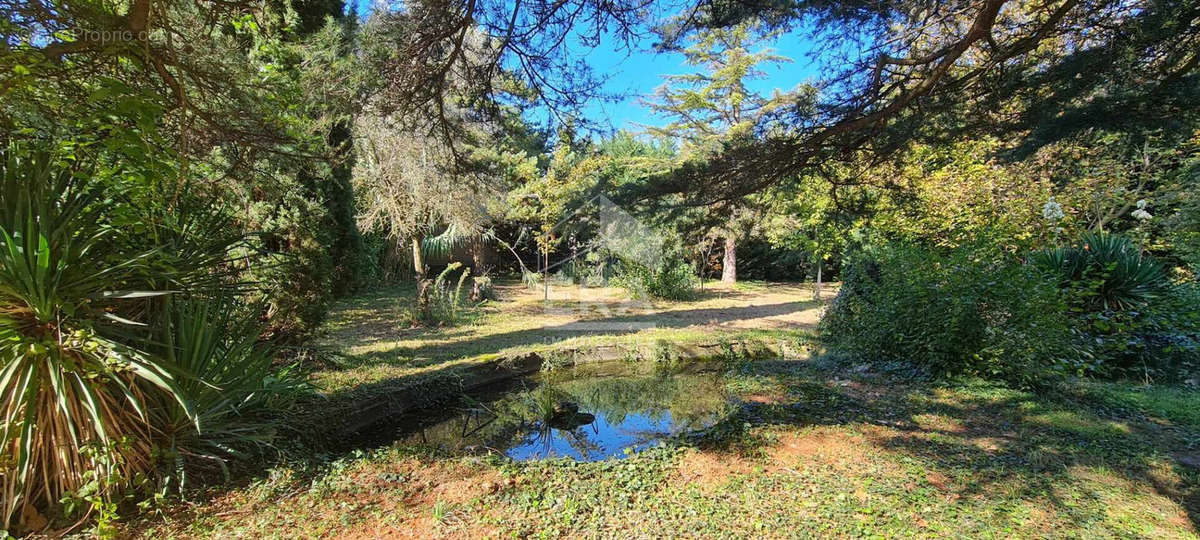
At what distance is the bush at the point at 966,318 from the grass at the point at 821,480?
30 cm

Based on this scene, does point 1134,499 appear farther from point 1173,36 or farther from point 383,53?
point 383,53

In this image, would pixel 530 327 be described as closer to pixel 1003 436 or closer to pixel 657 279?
pixel 657 279

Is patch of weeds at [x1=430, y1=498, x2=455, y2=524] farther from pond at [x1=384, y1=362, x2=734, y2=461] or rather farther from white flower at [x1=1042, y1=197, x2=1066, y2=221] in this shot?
white flower at [x1=1042, y1=197, x2=1066, y2=221]

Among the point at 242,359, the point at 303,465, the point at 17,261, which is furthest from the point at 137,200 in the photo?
the point at 303,465

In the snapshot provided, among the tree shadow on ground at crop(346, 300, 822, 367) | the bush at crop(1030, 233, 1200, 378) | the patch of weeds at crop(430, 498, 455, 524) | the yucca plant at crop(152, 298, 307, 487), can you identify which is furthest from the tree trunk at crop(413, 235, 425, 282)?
the bush at crop(1030, 233, 1200, 378)

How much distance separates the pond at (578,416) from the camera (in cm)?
377

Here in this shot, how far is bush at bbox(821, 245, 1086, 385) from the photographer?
431 cm

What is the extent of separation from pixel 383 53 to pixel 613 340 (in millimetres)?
4523

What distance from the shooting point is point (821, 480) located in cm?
287

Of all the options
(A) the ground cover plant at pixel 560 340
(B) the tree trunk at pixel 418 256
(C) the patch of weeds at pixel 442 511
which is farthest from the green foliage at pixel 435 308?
(C) the patch of weeds at pixel 442 511

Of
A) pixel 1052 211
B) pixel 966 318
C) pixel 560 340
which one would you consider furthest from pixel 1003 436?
pixel 560 340

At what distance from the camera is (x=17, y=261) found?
2020 millimetres

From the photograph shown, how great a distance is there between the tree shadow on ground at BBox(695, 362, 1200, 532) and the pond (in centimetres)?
59

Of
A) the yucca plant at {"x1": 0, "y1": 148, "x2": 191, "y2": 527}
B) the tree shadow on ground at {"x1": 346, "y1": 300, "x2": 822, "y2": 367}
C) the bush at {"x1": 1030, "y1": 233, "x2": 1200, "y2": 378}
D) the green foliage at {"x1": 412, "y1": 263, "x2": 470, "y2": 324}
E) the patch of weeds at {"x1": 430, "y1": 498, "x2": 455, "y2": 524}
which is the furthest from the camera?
the green foliage at {"x1": 412, "y1": 263, "x2": 470, "y2": 324}
